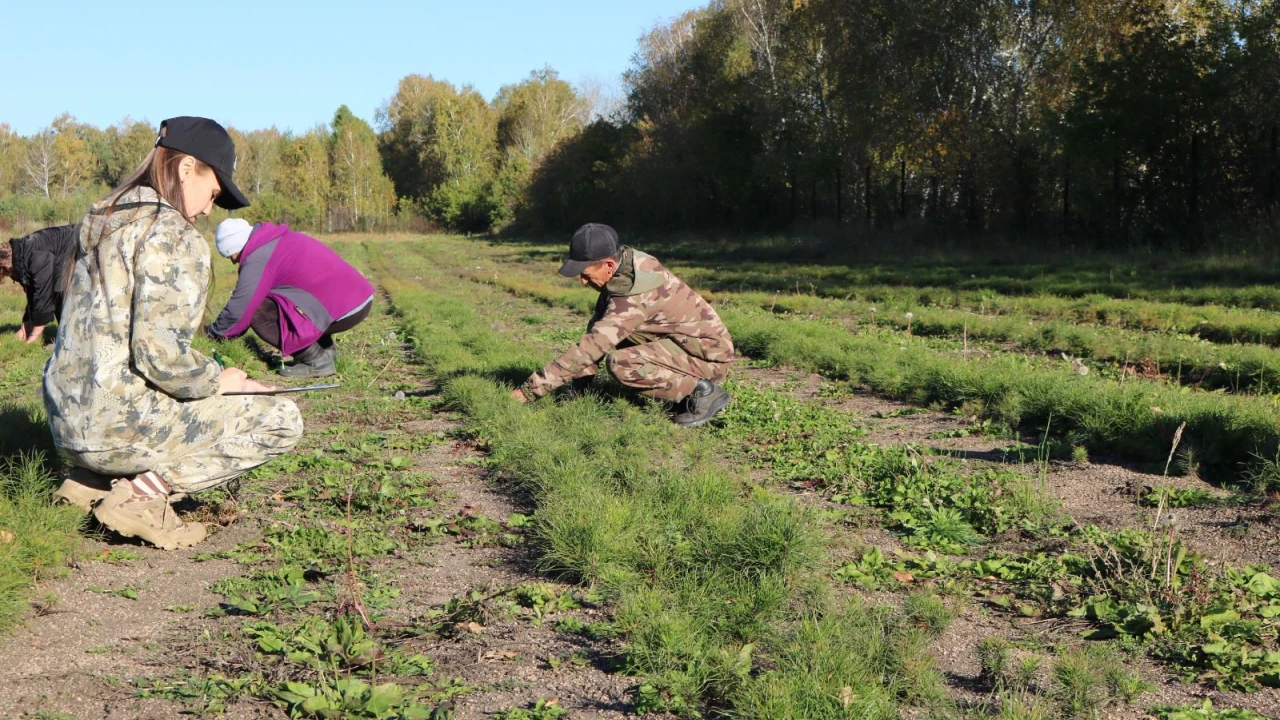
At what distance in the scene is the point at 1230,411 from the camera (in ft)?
22.1

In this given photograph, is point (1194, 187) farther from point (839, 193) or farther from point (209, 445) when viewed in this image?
point (209, 445)

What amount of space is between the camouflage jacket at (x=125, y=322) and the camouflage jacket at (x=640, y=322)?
3.25 metres

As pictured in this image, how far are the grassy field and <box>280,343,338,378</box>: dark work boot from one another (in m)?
1.12

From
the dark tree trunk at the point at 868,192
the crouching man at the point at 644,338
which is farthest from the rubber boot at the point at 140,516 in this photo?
the dark tree trunk at the point at 868,192

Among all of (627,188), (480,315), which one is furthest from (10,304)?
(627,188)

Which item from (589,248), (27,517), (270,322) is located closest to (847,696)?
(27,517)

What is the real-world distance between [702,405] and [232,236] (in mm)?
4751

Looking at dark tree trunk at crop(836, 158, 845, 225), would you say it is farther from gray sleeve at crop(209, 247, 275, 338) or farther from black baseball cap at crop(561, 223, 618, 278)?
black baseball cap at crop(561, 223, 618, 278)

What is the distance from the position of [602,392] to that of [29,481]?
4.46 meters

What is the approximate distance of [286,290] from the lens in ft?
32.1

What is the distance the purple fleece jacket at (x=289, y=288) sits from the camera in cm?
965

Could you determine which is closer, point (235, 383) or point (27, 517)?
point (27, 517)

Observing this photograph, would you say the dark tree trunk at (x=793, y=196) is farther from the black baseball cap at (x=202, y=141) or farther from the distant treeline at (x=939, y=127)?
the black baseball cap at (x=202, y=141)

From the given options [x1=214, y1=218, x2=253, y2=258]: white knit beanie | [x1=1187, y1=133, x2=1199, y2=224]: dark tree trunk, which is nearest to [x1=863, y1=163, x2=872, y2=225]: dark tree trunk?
[x1=1187, y1=133, x2=1199, y2=224]: dark tree trunk
